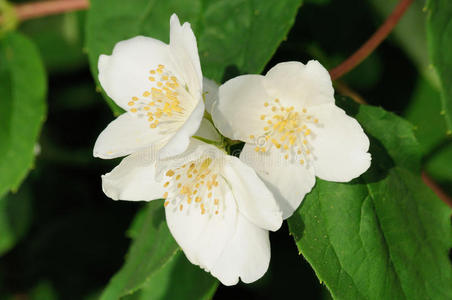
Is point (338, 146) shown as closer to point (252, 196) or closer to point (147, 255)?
point (252, 196)

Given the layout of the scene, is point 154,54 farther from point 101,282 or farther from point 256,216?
point 101,282

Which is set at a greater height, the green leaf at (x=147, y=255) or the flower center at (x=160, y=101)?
the flower center at (x=160, y=101)

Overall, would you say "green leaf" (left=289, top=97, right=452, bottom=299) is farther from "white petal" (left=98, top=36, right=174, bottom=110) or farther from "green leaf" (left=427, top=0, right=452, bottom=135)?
"white petal" (left=98, top=36, right=174, bottom=110)

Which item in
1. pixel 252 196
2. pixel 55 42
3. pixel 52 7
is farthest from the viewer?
pixel 55 42

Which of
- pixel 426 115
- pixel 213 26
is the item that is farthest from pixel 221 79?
pixel 426 115

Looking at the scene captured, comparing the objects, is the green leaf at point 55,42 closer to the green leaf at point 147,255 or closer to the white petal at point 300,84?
the green leaf at point 147,255

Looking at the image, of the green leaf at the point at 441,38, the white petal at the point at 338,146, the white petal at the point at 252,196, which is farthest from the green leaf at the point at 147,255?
the green leaf at the point at 441,38

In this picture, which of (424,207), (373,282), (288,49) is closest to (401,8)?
(288,49)
